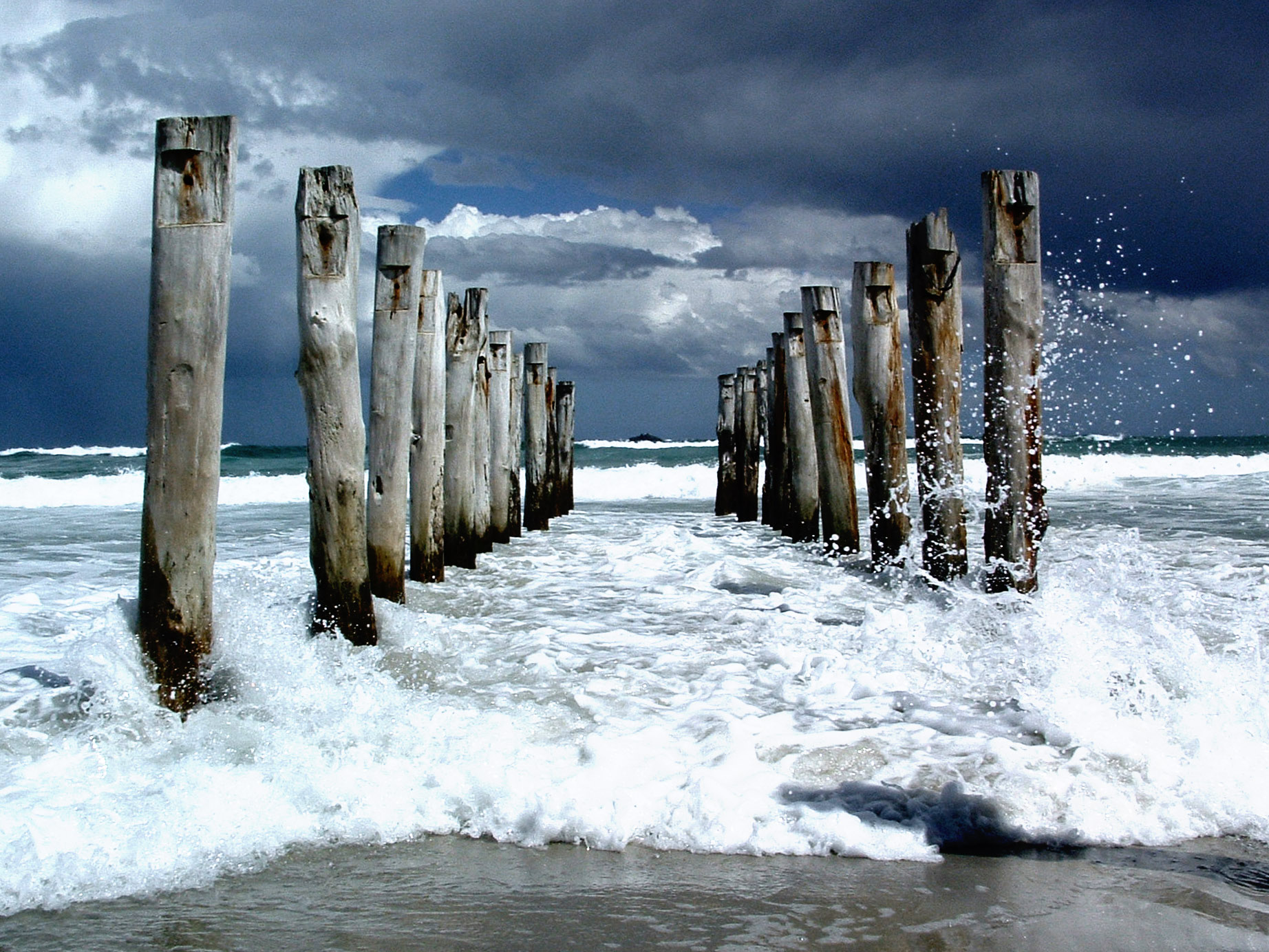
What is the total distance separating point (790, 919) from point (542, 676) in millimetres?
2429

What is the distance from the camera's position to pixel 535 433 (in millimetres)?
12258

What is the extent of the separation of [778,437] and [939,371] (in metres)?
5.02

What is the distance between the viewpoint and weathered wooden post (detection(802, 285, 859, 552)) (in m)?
8.55

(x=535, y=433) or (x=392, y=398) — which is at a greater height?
(x=392, y=398)

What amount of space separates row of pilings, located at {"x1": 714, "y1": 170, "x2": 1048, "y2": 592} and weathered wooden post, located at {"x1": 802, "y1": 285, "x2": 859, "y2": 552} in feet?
0.03

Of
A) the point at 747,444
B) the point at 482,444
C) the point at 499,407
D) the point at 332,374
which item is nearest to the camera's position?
the point at 332,374

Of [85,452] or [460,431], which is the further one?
[85,452]

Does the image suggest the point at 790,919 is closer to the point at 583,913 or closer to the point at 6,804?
the point at 583,913

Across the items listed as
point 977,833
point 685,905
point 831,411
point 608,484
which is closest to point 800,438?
point 831,411

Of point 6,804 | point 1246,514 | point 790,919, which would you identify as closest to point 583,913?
point 790,919

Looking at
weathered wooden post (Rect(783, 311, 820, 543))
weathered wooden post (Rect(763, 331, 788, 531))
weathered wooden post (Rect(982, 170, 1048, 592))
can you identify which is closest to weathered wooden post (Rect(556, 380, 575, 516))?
weathered wooden post (Rect(763, 331, 788, 531))

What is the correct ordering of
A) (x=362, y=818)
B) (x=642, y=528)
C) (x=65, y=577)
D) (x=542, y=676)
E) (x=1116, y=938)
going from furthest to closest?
(x=642, y=528)
(x=65, y=577)
(x=542, y=676)
(x=362, y=818)
(x=1116, y=938)

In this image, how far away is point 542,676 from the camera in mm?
4699

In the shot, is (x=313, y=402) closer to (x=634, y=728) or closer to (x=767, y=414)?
(x=634, y=728)
